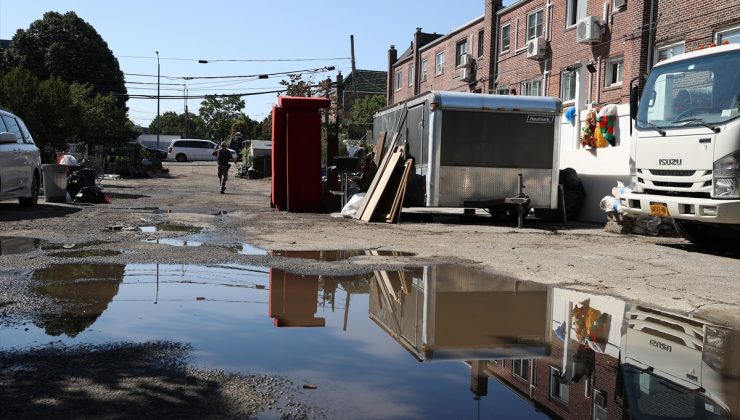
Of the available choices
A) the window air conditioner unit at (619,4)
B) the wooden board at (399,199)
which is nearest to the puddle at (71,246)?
the wooden board at (399,199)

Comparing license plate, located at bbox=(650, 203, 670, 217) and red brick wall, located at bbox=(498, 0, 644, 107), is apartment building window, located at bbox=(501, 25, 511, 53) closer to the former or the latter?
red brick wall, located at bbox=(498, 0, 644, 107)

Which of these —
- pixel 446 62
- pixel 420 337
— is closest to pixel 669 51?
pixel 446 62

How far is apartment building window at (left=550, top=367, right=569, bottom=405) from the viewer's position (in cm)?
372

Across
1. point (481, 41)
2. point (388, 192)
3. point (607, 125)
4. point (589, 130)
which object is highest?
point (481, 41)

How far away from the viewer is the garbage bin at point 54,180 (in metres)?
16.2

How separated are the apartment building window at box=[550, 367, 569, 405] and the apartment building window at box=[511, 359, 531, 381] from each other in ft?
0.51

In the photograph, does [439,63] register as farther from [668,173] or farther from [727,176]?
[727,176]

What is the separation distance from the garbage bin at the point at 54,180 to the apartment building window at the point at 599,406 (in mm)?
15563

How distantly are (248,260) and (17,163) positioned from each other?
7.87 metres

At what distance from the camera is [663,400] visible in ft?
11.9

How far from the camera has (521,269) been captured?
8.05 metres

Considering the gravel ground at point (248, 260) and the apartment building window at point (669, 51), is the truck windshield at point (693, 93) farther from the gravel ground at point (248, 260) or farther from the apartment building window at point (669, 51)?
the apartment building window at point (669, 51)

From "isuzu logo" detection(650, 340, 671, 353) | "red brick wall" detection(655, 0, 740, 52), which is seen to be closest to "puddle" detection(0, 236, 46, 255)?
"isuzu logo" detection(650, 340, 671, 353)

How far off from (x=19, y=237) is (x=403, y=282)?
615 cm
